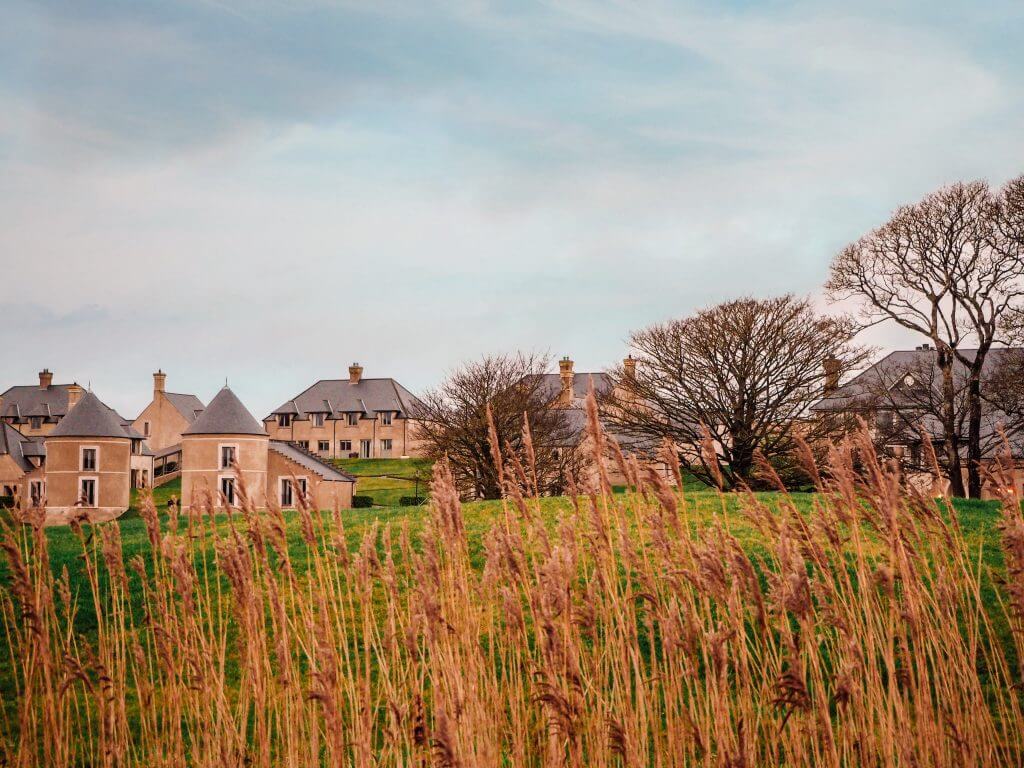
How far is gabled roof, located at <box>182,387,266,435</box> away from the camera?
3825 cm

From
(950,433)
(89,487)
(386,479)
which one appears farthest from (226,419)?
(950,433)

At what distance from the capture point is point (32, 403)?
73.8 m

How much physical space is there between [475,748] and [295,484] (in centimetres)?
179

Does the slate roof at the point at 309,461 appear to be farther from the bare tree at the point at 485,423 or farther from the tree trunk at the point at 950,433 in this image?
the tree trunk at the point at 950,433

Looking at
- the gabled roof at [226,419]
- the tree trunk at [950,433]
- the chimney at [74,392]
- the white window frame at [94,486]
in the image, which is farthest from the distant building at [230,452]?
the chimney at [74,392]

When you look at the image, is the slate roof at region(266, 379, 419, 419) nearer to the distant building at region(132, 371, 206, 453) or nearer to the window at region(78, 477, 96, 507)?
the distant building at region(132, 371, 206, 453)

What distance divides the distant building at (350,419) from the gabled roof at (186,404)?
6.52m

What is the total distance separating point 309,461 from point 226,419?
6203 mm

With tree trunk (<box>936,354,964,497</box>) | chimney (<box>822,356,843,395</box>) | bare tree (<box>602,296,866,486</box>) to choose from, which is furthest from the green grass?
tree trunk (<box>936,354,964,497</box>)

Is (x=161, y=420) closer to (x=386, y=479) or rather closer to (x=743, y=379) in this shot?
(x=386, y=479)

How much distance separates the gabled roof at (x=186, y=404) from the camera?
7088cm

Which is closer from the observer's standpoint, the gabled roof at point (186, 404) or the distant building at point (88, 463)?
the distant building at point (88, 463)

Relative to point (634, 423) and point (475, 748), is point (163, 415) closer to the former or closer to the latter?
point (634, 423)

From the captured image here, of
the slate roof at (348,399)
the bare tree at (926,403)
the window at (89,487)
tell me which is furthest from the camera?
the slate roof at (348,399)
